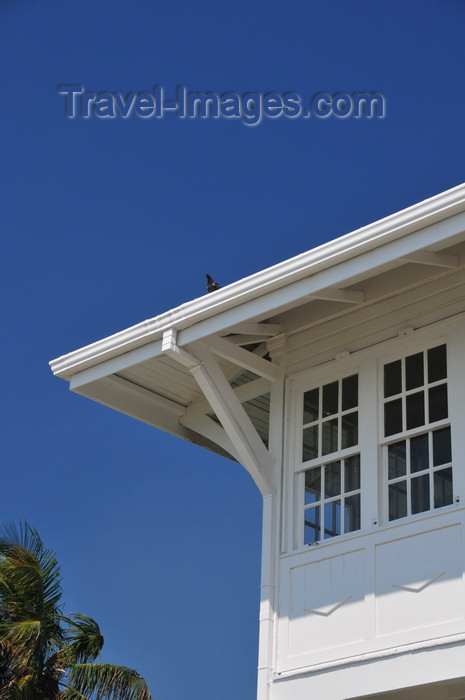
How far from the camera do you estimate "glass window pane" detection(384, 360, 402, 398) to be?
9359 millimetres

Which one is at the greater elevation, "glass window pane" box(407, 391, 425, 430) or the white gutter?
the white gutter

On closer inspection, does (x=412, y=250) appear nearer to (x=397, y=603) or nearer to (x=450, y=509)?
(x=450, y=509)

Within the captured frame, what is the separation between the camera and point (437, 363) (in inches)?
360

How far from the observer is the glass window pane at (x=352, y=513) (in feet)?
29.8

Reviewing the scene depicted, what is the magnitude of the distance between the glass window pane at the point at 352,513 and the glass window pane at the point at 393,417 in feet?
1.93

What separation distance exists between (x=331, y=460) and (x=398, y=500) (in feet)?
2.67

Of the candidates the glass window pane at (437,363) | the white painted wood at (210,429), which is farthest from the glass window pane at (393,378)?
the white painted wood at (210,429)

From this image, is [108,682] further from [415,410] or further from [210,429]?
[415,410]

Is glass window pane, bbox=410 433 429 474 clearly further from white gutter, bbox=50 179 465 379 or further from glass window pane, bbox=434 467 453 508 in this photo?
white gutter, bbox=50 179 465 379

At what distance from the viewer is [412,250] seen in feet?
27.3

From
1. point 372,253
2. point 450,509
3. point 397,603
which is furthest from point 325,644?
point 372,253

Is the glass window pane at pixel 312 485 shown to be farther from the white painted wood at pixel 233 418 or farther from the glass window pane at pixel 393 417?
the glass window pane at pixel 393 417

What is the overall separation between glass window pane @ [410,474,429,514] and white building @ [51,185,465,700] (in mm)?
11

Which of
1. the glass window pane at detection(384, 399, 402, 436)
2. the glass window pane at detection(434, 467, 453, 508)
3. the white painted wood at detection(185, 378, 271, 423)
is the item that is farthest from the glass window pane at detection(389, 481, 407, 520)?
the white painted wood at detection(185, 378, 271, 423)
